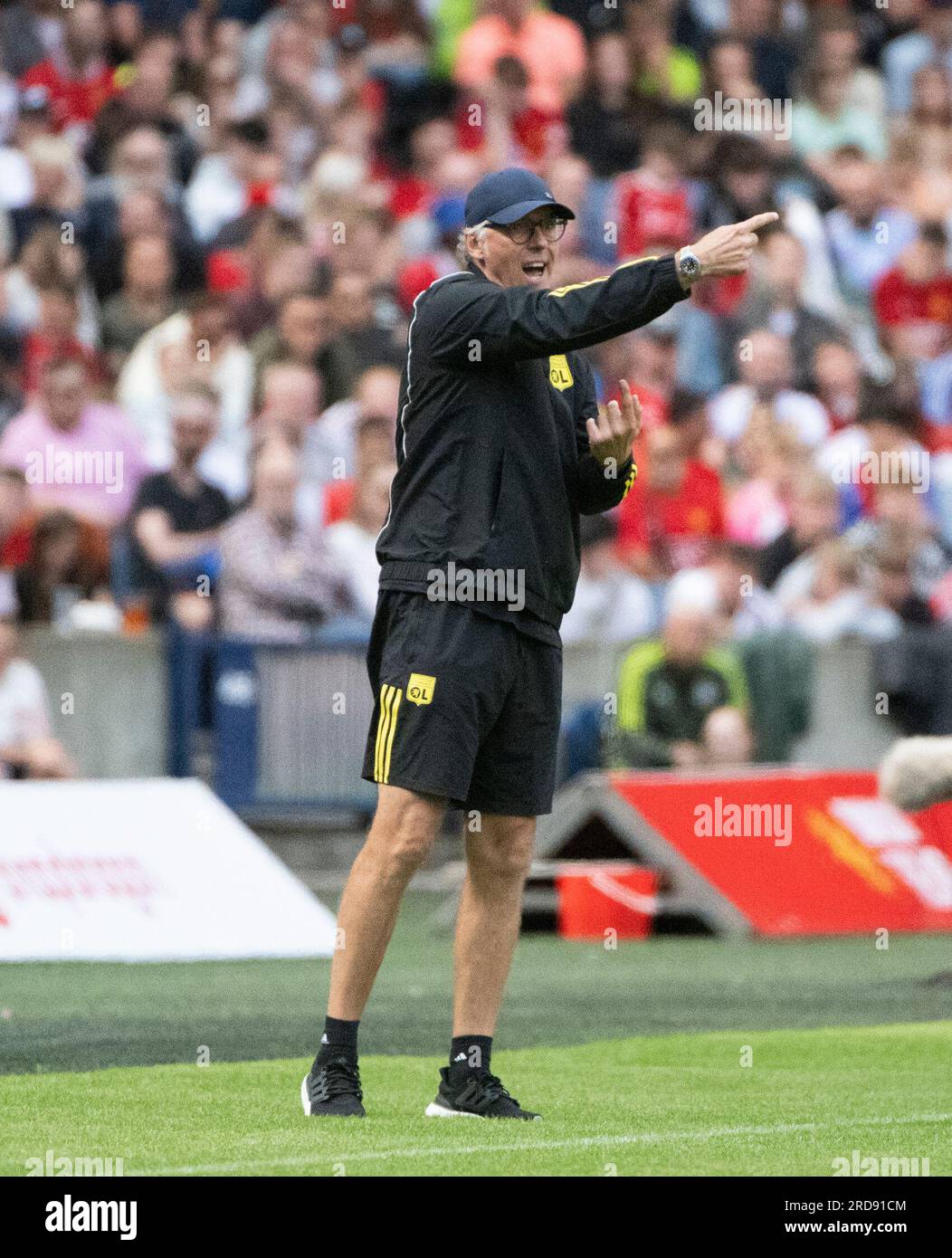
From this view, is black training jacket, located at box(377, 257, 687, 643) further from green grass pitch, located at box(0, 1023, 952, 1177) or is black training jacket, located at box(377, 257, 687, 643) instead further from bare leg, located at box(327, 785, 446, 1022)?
green grass pitch, located at box(0, 1023, 952, 1177)

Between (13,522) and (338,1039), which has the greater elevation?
(13,522)

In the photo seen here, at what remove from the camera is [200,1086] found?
7102 millimetres

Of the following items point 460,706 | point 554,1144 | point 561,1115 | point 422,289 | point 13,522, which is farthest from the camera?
point 422,289

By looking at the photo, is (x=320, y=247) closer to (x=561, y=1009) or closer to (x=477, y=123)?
(x=477, y=123)

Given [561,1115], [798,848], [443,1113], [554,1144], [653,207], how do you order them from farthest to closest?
1. [653,207]
2. [798,848]
3. [561,1115]
4. [443,1113]
5. [554,1144]

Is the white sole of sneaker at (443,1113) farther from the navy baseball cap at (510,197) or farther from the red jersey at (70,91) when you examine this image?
the red jersey at (70,91)

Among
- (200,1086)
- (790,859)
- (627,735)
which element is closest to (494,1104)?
(200,1086)

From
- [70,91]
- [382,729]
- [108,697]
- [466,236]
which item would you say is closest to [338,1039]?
[382,729]

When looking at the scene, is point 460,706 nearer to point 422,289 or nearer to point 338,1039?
point 338,1039

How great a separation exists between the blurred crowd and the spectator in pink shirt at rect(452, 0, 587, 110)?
24mm

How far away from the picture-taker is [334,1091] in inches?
256

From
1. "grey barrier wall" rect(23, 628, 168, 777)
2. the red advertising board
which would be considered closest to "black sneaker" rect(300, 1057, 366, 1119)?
the red advertising board

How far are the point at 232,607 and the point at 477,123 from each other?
18.2 feet

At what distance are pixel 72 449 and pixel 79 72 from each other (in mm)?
3754
